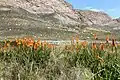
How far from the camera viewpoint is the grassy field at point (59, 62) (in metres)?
8.45

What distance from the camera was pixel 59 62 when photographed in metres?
9.31

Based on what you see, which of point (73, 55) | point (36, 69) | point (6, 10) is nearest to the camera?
point (36, 69)

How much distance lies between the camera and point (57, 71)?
9.10 meters

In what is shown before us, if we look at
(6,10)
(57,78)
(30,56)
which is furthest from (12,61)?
(6,10)

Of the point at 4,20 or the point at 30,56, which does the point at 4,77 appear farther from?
the point at 4,20

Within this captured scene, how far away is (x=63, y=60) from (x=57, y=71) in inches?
18.0

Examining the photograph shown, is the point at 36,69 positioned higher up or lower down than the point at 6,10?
higher up

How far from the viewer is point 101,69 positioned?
8602 mm

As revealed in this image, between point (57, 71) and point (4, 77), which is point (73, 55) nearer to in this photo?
point (57, 71)

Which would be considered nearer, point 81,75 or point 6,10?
point 81,75

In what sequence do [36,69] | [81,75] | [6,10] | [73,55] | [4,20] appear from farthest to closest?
[6,10] < [4,20] < [73,55] < [36,69] < [81,75]

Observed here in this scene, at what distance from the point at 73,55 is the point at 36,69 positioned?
1.15 m

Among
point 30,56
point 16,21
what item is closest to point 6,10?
point 16,21

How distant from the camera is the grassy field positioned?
332 inches
